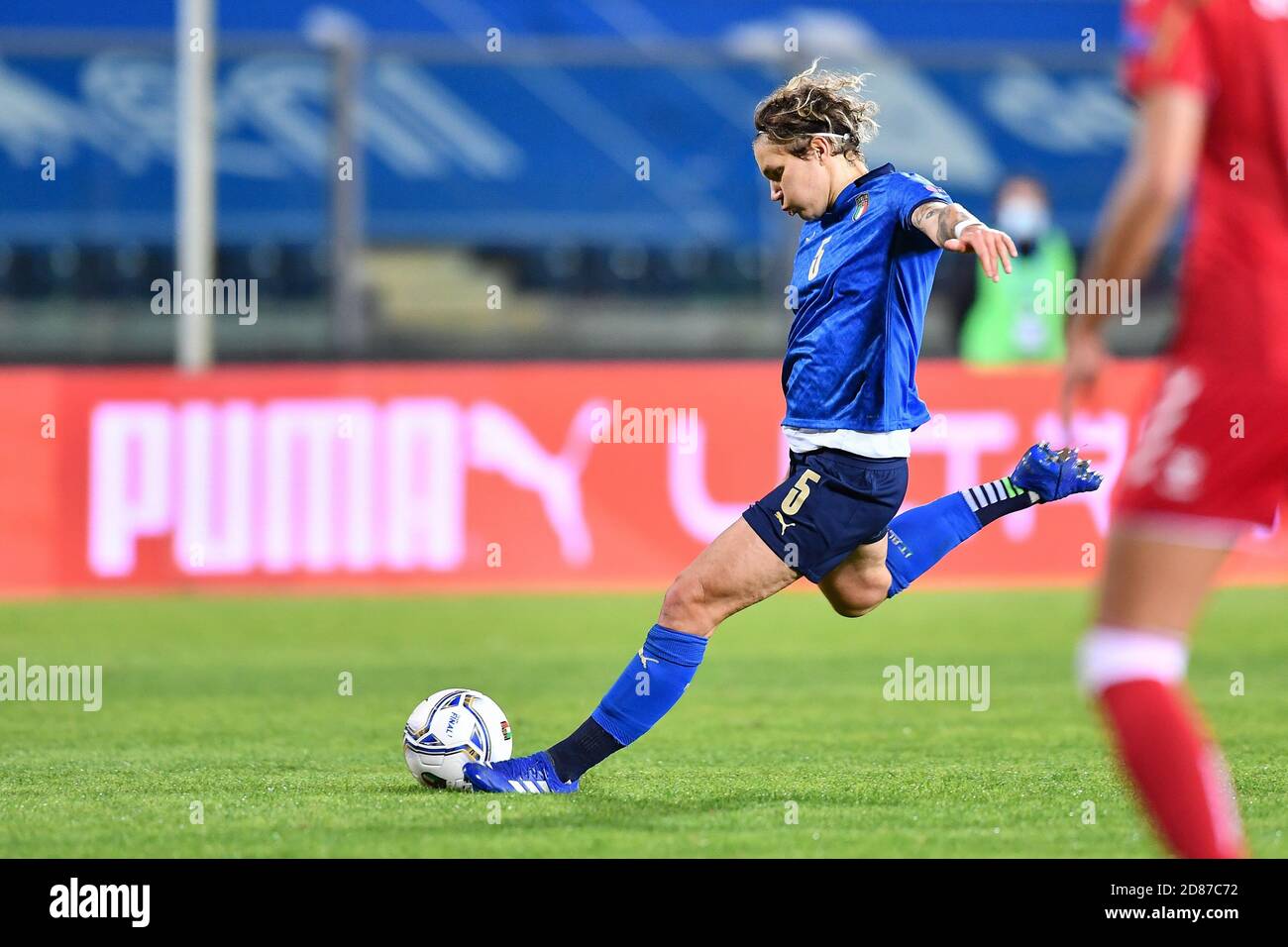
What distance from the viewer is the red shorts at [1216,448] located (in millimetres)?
3564

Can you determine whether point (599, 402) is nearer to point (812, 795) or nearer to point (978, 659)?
point (978, 659)

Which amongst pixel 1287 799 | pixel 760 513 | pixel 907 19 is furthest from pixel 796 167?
pixel 907 19

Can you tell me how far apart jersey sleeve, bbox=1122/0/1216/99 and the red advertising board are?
906cm

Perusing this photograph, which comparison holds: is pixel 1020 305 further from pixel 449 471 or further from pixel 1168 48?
pixel 1168 48

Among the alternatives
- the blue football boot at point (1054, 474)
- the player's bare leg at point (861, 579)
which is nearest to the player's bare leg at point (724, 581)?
the player's bare leg at point (861, 579)

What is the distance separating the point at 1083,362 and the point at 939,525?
281 cm

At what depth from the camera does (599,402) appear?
44.2 ft

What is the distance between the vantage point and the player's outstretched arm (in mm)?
4809

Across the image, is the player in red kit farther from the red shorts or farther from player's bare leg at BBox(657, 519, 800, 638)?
player's bare leg at BBox(657, 519, 800, 638)

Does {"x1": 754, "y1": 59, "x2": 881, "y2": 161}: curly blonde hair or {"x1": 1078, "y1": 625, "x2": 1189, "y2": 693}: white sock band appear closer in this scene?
{"x1": 1078, "y1": 625, "x2": 1189, "y2": 693}: white sock band

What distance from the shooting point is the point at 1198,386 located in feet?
11.8

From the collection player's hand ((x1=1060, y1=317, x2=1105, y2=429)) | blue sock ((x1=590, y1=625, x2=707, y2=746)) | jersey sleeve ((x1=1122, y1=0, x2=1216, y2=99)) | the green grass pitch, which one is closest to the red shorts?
player's hand ((x1=1060, y1=317, x2=1105, y2=429))

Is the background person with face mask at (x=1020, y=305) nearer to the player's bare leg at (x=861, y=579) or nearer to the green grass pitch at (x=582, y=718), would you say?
the green grass pitch at (x=582, y=718)
